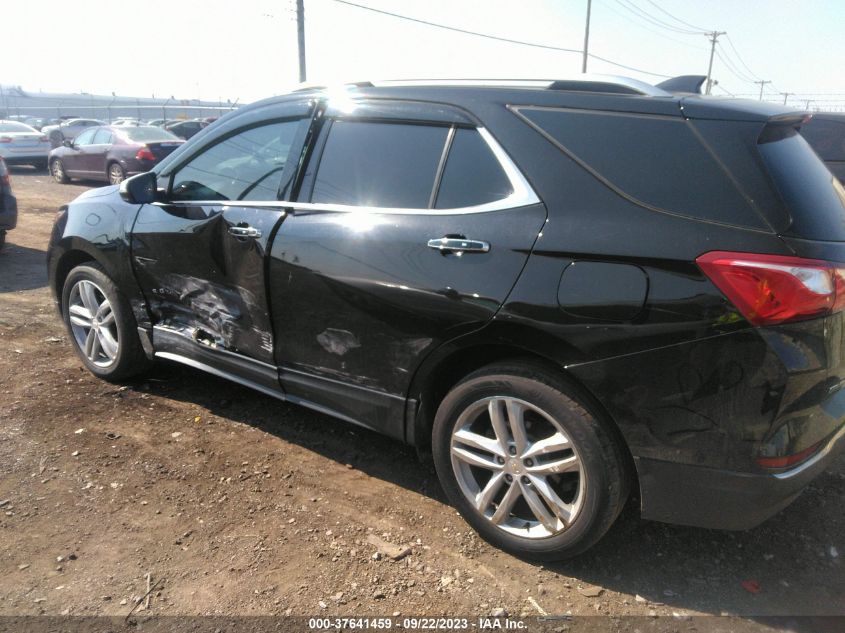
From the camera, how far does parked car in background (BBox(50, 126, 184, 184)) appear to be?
15.0m

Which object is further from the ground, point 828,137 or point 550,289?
point 828,137

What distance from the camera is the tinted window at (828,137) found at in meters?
6.75

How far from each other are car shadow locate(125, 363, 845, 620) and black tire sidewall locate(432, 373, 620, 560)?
0.60 feet

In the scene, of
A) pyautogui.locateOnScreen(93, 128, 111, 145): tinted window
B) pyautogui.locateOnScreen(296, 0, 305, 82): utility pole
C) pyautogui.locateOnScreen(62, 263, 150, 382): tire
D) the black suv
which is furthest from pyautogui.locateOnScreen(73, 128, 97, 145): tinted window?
the black suv

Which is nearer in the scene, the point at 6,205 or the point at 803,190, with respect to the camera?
the point at 803,190

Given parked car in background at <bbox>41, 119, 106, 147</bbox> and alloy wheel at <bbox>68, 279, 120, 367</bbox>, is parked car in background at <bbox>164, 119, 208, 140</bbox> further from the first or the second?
alloy wheel at <bbox>68, 279, 120, 367</bbox>

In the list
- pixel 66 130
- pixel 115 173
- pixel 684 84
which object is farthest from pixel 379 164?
pixel 66 130

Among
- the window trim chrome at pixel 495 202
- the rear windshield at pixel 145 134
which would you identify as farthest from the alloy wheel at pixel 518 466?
the rear windshield at pixel 145 134

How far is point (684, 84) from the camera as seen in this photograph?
3016 mm

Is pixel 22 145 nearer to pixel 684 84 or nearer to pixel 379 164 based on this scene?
pixel 379 164

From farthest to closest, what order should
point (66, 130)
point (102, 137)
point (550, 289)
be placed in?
point (66, 130)
point (102, 137)
point (550, 289)

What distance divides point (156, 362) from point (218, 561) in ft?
7.08

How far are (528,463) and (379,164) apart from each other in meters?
1.48

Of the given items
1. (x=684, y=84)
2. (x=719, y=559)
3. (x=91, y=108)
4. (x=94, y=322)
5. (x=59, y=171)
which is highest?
(x=91, y=108)
